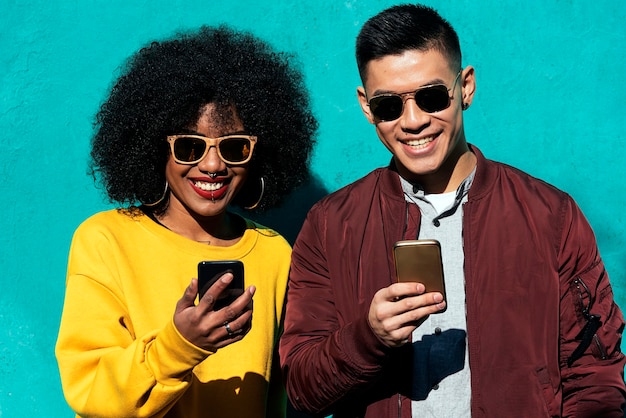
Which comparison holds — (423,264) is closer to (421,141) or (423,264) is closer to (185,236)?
(421,141)

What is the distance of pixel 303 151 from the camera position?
4.08 m

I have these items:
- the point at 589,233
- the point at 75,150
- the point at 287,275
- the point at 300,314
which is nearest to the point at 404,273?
the point at 300,314

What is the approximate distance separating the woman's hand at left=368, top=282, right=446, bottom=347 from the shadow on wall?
170 centimetres

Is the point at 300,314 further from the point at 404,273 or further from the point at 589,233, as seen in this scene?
the point at 589,233

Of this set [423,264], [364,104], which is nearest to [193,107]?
[364,104]

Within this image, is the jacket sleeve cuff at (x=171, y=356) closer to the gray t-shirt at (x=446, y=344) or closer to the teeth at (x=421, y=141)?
the gray t-shirt at (x=446, y=344)

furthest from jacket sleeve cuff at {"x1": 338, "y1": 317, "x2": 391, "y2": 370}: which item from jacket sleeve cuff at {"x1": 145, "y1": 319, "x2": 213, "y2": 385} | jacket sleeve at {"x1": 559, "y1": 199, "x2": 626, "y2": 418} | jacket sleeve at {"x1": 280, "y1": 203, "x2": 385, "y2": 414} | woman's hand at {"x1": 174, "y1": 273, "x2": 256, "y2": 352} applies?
jacket sleeve at {"x1": 559, "y1": 199, "x2": 626, "y2": 418}

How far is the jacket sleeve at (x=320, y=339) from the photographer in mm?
2826

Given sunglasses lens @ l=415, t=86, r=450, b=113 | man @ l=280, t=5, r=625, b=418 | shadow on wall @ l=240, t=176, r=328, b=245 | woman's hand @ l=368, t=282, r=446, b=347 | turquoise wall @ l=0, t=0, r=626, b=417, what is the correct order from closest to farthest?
woman's hand @ l=368, t=282, r=446, b=347, man @ l=280, t=5, r=625, b=418, sunglasses lens @ l=415, t=86, r=450, b=113, turquoise wall @ l=0, t=0, r=626, b=417, shadow on wall @ l=240, t=176, r=328, b=245

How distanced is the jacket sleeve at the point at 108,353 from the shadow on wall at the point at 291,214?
117 cm

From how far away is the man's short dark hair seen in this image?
123 inches

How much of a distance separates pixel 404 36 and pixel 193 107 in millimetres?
950

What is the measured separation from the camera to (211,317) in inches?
113

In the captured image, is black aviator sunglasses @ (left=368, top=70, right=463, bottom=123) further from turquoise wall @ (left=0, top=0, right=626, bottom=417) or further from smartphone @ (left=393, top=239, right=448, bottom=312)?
turquoise wall @ (left=0, top=0, right=626, bottom=417)
